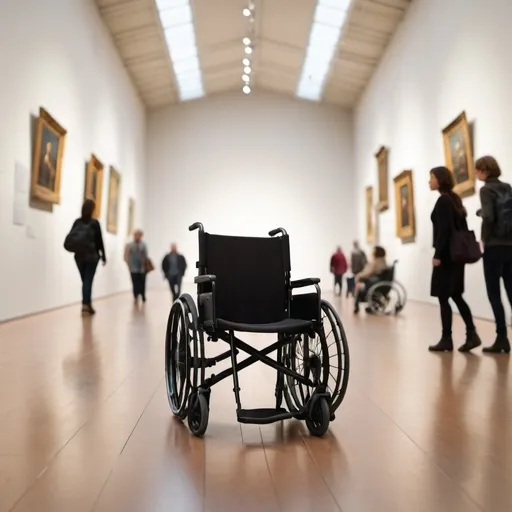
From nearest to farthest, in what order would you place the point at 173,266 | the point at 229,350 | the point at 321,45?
the point at 229,350
the point at 173,266
the point at 321,45

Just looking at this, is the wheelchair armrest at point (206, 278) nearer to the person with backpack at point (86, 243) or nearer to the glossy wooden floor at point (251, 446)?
the glossy wooden floor at point (251, 446)

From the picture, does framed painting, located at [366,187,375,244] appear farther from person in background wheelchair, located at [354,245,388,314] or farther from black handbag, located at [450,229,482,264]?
black handbag, located at [450,229,482,264]

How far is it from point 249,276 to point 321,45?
18792 mm

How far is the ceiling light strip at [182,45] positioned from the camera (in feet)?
A: 60.4

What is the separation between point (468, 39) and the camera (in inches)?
483

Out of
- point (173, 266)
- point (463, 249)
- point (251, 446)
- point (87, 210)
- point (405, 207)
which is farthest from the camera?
point (405, 207)

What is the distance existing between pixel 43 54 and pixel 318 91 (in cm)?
1614

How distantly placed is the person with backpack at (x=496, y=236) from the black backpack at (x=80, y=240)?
6564 mm

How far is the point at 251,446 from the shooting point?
11.0ft

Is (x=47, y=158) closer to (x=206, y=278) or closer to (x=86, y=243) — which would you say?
(x=86, y=243)

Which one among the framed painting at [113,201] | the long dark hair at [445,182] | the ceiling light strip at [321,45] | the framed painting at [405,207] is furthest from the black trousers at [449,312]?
the framed painting at [113,201]

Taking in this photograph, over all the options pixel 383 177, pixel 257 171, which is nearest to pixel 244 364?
pixel 383 177

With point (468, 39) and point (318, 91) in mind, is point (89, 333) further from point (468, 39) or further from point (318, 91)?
point (318, 91)

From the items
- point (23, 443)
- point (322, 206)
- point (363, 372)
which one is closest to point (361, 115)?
point (322, 206)
